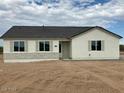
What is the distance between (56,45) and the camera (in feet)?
111

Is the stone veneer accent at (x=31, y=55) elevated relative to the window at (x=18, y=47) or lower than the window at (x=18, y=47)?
lower

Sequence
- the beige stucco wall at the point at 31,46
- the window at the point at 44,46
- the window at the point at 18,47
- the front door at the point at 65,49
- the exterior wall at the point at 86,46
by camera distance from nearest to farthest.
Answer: the beige stucco wall at the point at 31,46 → the window at the point at 18,47 → the window at the point at 44,46 → the exterior wall at the point at 86,46 → the front door at the point at 65,49

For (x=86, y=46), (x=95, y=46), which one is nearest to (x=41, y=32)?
(x=86, y=46)

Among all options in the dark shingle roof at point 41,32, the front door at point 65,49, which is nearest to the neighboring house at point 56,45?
the dark shingle roof at point 41,32

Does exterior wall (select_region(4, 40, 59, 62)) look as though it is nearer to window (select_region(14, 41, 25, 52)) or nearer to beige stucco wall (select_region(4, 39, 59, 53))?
beige stucco wall (select_region(4, 39, 59, 53))

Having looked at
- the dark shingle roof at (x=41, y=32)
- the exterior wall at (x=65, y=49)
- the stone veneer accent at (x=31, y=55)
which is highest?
the dark shingle roof at (x=41, y=32)

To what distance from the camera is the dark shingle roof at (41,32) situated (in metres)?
33.5

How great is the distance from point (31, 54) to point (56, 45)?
10.6ft

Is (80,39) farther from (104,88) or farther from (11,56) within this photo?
(104,88)

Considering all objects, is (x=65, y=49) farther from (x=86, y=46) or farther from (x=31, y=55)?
(x=31, y=55)

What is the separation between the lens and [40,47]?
33281 mm

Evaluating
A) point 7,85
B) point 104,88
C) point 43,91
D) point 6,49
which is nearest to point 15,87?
point 7,85

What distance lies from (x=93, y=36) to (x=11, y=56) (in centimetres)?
1011

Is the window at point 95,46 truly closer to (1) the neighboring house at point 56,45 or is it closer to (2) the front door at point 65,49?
(1) the neighboring house at point 56,45
